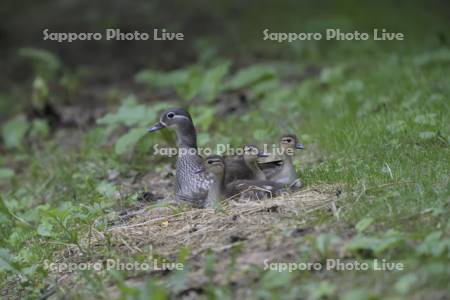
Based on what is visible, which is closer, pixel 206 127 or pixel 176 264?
pixel 176 264

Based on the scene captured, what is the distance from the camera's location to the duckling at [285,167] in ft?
25.1

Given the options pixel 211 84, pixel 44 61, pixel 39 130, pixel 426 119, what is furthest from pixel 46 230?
pixel 44 61

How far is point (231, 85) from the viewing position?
1263 cm

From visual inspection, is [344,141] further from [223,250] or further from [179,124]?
[223,250]

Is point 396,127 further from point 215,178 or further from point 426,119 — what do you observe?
point 215,178

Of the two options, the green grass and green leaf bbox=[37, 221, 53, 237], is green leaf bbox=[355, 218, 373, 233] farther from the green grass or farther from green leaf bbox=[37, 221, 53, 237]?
green leaf bbox=[37, 221, 53, 237]

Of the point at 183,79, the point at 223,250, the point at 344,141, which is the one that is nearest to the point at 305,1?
the point at 183,79

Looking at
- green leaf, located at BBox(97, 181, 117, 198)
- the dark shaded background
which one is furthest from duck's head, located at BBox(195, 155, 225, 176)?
the dark shaded background

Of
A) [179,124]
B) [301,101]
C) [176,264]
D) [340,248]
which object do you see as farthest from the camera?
[301,101]

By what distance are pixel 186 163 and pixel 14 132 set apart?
5.14 metres

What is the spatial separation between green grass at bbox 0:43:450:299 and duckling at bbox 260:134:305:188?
169mm

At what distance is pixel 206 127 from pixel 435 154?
3.84 metres

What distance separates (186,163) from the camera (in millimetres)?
8086

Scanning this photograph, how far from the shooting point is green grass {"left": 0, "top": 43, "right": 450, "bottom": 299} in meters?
5.24
